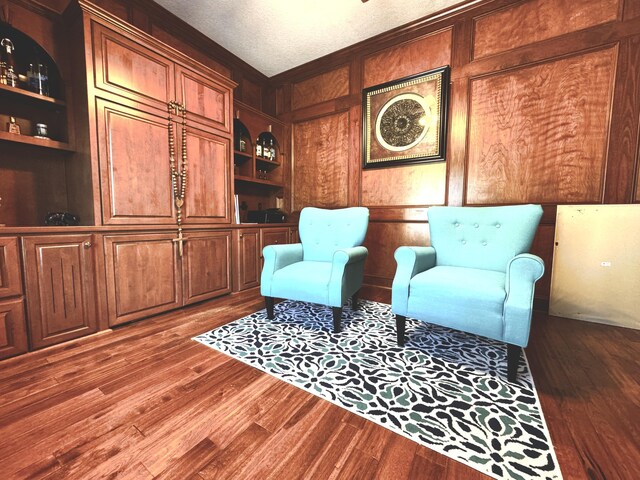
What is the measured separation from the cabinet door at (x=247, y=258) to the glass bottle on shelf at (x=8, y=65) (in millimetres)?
1824

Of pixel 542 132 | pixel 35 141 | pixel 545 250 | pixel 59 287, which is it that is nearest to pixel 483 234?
pixel 545 250

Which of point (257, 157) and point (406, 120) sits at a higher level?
point (406, 120)

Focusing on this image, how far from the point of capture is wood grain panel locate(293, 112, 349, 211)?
337 centimetres

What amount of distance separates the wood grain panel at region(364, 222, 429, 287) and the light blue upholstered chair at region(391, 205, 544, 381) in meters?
0.87

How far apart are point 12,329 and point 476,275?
274 cm

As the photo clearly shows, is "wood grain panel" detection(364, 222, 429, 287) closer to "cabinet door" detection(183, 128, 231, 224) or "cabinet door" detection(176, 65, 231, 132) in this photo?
"cabinet door" detection(183, 128, 231, 224)

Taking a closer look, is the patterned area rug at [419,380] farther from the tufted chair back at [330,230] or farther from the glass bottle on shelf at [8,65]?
the glass bottle on shelf at [8,65]

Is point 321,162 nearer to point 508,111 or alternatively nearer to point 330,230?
point 330,230

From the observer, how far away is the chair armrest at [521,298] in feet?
4.10

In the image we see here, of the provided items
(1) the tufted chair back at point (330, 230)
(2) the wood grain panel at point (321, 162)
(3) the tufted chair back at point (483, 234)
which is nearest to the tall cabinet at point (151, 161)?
(1) the tufted chair back at point (330, 230)

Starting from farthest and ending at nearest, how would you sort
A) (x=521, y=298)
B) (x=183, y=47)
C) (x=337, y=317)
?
(x=183, y=47) < (x=337, y=317) < (x=521, y=298)

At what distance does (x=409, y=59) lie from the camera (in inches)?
112

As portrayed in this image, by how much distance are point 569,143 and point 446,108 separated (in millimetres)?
1089

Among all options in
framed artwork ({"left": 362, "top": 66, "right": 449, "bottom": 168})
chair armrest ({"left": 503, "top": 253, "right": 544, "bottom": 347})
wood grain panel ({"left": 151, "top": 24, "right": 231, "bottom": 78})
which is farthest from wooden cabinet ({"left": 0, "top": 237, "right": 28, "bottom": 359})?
framed artwork ({"left": 362, "top": 66, "right": 449, "bottom": 168})
